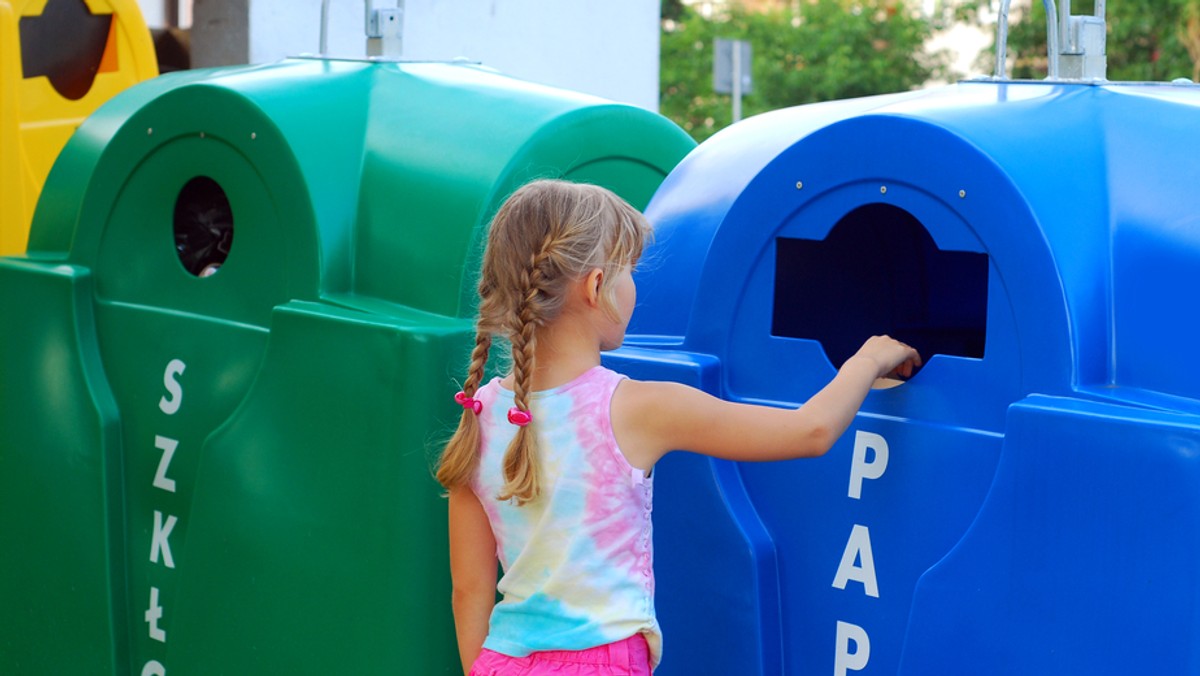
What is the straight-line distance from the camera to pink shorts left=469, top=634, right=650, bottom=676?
178 centimetres

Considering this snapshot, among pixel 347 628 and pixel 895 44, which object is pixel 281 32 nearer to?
pixel 347 628

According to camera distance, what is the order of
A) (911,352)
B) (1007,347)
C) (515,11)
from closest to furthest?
(1007,347)
(911,352)
(515,11)

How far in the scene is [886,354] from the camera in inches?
72.0

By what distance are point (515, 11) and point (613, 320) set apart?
379cm

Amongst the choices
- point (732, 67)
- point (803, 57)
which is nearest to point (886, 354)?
point (732, 67)

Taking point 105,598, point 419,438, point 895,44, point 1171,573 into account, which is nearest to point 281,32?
point 105,598

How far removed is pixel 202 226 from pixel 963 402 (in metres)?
1.64

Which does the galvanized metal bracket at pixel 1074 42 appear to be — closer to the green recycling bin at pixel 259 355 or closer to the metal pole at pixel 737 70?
the green recycling bin at pixel 259 355

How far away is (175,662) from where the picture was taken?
269 cm

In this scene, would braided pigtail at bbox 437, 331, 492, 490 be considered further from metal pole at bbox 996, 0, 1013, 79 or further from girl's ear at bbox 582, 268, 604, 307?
→ metal pole at bbox 996, 0, 1013, 79

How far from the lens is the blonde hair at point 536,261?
5.71 feet

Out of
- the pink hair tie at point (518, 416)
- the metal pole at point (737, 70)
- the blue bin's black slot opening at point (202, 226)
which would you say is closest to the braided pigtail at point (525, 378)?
the pink hair tie at point (518, 416)

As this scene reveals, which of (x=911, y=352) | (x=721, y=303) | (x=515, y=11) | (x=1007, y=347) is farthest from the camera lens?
(x=515, y=11)

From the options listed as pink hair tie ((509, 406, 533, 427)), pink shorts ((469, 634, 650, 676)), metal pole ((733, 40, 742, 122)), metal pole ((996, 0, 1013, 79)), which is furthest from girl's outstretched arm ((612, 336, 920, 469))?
metal pole ((733, 40, 742, 122))
